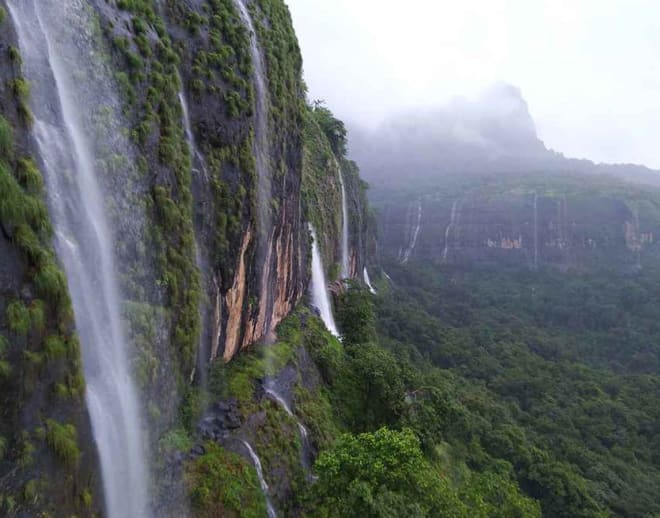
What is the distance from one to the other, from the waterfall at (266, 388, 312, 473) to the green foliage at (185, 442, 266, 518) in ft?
6.99

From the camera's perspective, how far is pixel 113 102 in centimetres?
780

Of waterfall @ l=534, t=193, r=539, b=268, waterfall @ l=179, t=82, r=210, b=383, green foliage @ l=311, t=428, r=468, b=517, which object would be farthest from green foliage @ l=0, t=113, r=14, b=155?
waterfall @ l=534, t=193, r=539, b=268

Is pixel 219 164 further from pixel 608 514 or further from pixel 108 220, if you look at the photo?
A: pixel 608 514

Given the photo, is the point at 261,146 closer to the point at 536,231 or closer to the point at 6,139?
the point at 6,139

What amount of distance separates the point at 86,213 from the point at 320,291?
14906 millimetres

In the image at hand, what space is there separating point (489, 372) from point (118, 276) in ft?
95.7

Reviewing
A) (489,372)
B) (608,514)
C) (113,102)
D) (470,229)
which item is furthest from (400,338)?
(470,229)

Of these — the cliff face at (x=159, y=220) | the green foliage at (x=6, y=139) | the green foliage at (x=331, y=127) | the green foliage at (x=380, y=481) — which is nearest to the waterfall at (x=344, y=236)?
the green foliage at (x=331, y=127)

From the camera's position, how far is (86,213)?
698cm

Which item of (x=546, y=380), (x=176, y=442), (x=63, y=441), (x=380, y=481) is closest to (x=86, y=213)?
(x=63, y=441)

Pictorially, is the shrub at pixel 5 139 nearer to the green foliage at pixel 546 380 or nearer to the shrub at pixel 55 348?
the shrub at pixel 55 348

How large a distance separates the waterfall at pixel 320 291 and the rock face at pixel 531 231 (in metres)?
54.7

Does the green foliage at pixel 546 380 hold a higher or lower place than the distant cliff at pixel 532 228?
lower

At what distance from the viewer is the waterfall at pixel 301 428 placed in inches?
447
